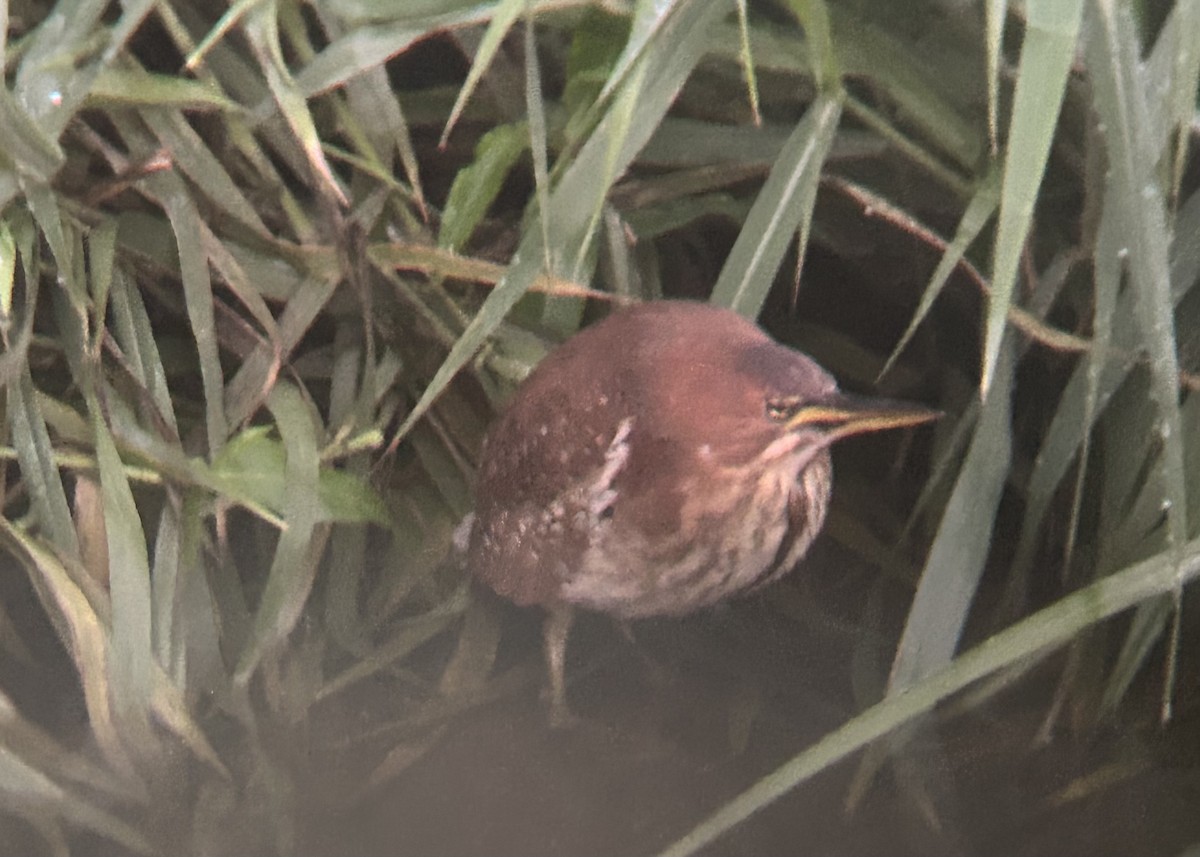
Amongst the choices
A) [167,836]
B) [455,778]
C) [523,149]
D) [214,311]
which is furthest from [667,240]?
[167,836]

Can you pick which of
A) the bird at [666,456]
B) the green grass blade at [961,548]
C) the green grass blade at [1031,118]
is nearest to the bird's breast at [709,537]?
the bird at [666,456]

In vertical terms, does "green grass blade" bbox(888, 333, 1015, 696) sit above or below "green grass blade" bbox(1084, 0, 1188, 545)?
below

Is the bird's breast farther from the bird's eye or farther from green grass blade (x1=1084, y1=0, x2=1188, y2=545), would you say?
green grass blade (x1=1084, y1=0, x2=1188, y2=545)

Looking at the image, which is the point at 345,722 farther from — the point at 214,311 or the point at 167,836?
the point at 214,311

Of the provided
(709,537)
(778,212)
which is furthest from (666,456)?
(778,212)

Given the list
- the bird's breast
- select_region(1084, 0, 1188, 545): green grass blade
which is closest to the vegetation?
select_region(1084, 0, 1188, 545): green grass blade

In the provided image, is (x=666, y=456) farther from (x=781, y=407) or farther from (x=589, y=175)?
(x=589, y=175)

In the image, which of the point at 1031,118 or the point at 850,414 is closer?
the point at 1031,118
